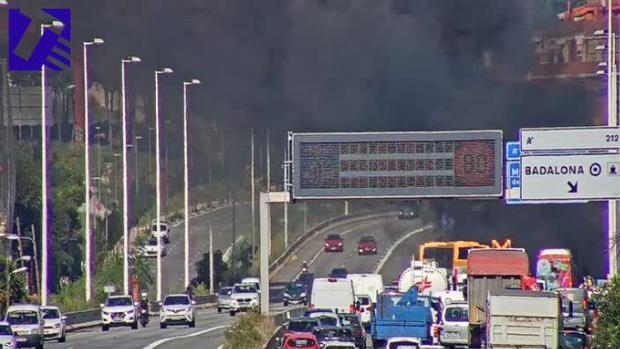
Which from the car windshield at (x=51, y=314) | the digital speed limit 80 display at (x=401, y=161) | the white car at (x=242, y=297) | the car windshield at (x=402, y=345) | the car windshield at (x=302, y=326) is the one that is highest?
the digital speed limit 80 display at (x=401, y=161)

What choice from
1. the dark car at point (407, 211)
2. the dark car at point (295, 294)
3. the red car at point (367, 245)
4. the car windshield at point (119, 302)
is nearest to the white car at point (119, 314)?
the car windshield at point (119, 302)

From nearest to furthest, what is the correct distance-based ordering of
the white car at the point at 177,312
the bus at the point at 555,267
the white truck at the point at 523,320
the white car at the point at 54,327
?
the white truck at the point at 523,320, the white car at the point at 54,327, the white car at the point at 177,312, the bus at the point at 555,267

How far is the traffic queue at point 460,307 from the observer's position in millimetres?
58844

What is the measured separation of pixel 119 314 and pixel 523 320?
36.5m

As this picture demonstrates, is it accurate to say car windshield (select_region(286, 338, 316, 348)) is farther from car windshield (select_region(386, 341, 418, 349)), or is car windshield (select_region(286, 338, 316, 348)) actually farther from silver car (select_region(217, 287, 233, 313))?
silver car (select_region(217, 287, 233, 313))

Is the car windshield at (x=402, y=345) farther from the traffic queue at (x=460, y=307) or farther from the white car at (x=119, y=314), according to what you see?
the white car at (x=119, y=314)

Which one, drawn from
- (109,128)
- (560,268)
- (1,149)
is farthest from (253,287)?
(109,128)

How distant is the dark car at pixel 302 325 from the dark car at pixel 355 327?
130cm

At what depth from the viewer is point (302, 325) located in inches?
2687

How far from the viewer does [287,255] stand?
144m

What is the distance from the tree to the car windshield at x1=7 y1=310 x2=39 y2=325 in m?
27.0

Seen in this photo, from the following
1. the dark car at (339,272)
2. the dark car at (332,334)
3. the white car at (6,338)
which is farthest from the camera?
the dark car at (339,272)

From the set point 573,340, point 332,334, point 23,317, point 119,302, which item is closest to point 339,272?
point 119,302

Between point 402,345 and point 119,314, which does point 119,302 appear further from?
point 402,345
